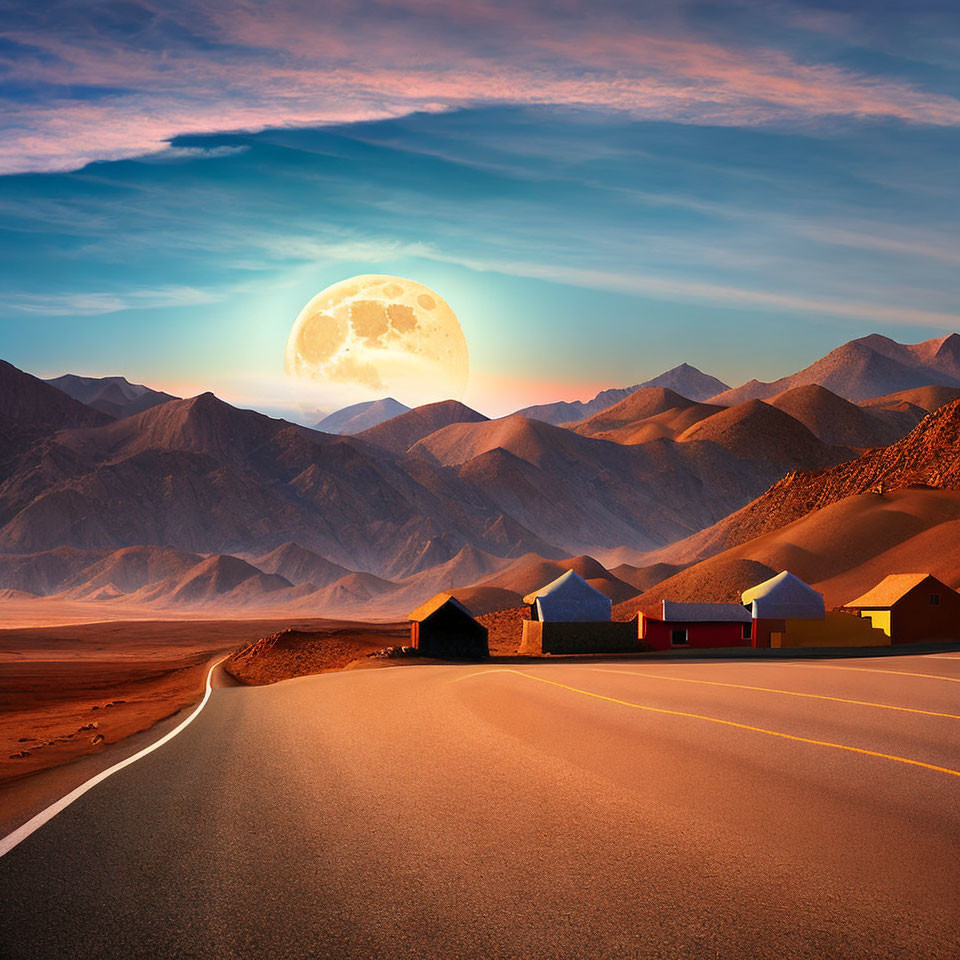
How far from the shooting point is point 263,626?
116062 millimetres

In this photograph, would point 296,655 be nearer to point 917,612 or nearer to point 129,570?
point 917,612

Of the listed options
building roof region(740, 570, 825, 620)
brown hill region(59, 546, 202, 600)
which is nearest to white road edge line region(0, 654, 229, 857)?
building roof region(740, 570, 825, 620)

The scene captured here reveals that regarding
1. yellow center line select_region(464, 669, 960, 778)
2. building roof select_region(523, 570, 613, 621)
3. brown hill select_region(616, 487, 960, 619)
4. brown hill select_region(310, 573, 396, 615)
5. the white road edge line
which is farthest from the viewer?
brown hill select_region(310, 573, 396, 615)

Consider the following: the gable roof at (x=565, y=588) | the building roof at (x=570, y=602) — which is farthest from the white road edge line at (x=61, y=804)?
the gable roof at (x=565, y=588)

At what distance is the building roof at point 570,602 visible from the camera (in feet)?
219

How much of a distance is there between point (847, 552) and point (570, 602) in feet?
156

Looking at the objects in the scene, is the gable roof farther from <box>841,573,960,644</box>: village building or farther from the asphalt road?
the asphalt road

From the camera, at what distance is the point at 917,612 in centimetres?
6781

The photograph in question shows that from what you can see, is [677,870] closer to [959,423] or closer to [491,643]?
[491,643]

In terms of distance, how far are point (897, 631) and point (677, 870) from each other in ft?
220

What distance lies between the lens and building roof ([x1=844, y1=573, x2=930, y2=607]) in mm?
67812

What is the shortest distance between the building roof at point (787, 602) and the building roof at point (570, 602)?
10.5m

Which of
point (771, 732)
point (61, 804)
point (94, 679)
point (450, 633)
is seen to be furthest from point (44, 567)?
point (61, 804)

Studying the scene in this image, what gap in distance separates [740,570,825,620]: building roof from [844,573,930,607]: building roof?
423 cm
